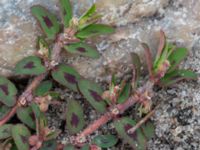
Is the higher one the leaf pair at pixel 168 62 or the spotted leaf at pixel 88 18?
the spotted leaf at pixel 88 18

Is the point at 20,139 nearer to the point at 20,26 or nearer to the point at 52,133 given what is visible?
the point at 52,133

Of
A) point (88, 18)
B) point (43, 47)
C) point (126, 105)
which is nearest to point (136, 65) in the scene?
point (126, 105)

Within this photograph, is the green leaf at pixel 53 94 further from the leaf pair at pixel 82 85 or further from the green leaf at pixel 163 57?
the green leaf at pixel 163 57

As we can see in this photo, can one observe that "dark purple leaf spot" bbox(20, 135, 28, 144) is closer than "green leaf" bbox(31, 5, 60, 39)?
Yes

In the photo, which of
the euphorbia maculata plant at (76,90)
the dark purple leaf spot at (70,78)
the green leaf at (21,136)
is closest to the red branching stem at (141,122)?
the euphorbia maculata plant at (76,90)

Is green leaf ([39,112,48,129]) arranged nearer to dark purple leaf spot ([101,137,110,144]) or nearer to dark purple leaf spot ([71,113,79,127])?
dark purple leaf spot ([71,113,79,127])

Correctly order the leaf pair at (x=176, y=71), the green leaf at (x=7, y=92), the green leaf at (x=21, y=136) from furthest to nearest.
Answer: the leaf pair at (x=176, y=71), the green leaf at (x=7, y=92), the green leaf at (x=21, y=136)

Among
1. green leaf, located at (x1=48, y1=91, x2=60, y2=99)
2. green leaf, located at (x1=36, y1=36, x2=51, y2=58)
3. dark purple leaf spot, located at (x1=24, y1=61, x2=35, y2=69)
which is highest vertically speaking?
green leaf, located at (x1=36, y1=36, x2=51, y2=58)

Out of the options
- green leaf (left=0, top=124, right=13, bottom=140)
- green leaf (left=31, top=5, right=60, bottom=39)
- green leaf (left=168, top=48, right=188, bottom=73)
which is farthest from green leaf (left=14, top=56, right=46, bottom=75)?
green leaf (left=168, top=48, right=188, bottom=73)
